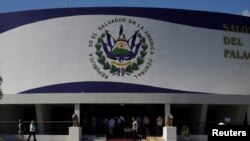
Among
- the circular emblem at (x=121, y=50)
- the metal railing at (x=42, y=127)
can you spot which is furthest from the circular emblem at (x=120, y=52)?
the metal railing at (x=42, y=127)

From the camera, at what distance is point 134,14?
33.9 metres

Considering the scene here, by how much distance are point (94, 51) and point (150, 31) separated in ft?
12.9

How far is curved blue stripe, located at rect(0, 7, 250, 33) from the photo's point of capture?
33906 mm

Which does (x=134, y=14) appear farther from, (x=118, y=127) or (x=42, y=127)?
(x=42, y=127)

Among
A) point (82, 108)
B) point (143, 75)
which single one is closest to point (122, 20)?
point (143, 75)

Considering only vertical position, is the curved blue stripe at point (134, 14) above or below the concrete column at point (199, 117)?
above

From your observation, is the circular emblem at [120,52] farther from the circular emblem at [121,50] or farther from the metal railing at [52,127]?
the metal railing at [52,127]

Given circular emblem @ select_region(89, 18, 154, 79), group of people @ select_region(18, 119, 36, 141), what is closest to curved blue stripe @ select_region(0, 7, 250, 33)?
circular emblem @ select_region(89, 18, 154, 79)

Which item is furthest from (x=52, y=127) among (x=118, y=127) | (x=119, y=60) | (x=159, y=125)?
(x=159, y=125)

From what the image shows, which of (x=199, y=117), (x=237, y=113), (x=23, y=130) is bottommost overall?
(x=23, y=130)

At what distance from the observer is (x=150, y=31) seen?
33844mm

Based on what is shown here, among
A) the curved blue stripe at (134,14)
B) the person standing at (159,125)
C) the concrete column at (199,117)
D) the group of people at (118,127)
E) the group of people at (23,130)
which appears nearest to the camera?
the group of people at (23,130)

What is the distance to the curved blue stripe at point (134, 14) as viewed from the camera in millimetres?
33906

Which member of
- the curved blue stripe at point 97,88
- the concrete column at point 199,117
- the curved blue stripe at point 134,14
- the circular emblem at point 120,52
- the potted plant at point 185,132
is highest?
the curved blue stripe at point 134,14
